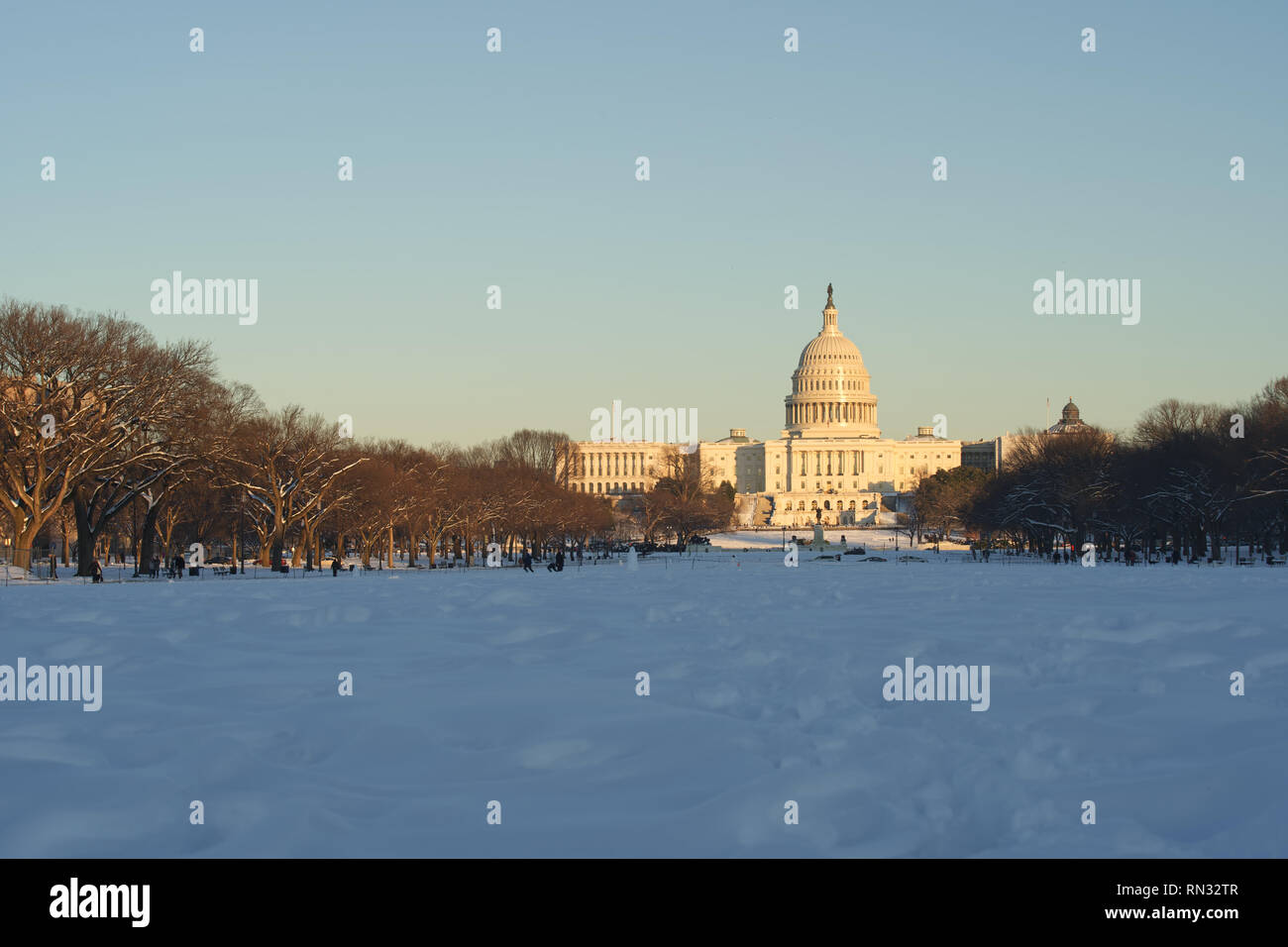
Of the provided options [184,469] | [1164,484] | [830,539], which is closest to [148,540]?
[184,469]

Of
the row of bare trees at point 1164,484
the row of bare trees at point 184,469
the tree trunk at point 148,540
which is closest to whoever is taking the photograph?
the row of bare trees at point 184,469

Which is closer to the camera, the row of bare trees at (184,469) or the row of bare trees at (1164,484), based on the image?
the row of bare trees at (184,469)

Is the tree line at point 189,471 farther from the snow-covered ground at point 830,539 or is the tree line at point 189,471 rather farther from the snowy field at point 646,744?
the snowy field at point 646,744

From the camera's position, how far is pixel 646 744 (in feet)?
42.6

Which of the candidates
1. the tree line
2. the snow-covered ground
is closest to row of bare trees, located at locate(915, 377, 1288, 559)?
the snow-covered ground

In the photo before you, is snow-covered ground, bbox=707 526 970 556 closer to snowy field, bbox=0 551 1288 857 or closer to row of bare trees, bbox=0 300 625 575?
row of bare trees, bbox=0 300 625 575

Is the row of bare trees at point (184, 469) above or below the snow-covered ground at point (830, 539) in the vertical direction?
above

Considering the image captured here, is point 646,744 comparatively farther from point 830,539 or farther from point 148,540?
point 830,539

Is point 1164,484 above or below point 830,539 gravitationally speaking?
above

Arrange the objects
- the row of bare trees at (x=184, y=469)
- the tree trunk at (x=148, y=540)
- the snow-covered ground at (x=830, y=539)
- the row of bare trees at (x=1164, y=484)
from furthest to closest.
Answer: the snow-covered ground at (x=830, y=539) → the row of bare trees at (x=1164, y=484) → the tree trunk at (x=148, y=540) → the row of bare trees at (x=184, y=469)

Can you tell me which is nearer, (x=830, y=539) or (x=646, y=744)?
(x=646, y=744)

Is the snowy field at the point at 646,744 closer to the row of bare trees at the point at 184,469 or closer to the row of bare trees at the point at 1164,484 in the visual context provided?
the row of bare trees at the point at 184,469

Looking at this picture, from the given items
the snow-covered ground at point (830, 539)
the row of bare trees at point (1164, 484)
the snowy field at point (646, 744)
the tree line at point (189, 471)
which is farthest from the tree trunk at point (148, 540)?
the snow-covered ground at point (830, 539)

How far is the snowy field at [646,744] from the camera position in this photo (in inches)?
397
